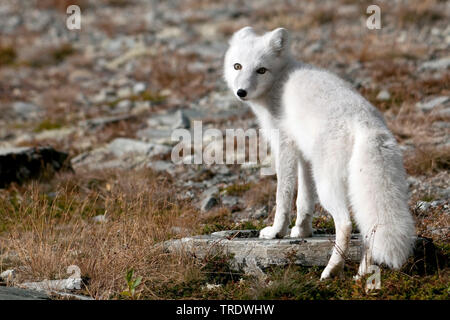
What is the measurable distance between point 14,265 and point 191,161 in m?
4.10

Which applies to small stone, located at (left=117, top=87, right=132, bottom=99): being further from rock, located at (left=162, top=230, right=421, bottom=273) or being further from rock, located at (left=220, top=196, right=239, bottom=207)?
rock, located at (left=162, top=230, right=421, bottom=273)

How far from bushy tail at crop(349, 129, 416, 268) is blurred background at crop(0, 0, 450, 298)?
1340 millimetres

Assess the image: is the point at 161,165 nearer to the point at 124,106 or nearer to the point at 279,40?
the point at 279,40

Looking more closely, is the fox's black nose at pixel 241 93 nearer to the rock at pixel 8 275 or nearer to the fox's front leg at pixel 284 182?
the fox's front leg at pixel 284 182

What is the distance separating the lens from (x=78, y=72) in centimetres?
1612

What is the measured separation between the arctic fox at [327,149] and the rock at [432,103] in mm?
5100

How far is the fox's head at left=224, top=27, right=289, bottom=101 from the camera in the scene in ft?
17.2

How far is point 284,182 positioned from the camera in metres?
5.18

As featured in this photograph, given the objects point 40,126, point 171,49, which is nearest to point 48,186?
point 40,126

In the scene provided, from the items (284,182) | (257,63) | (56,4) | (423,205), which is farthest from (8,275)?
(56,4)

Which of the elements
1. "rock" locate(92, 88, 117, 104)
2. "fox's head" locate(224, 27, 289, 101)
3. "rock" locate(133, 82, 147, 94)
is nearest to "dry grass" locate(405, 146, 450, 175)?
"fox's head" locate(224, 27, 289, 101)

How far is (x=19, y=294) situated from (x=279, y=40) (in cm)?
321
